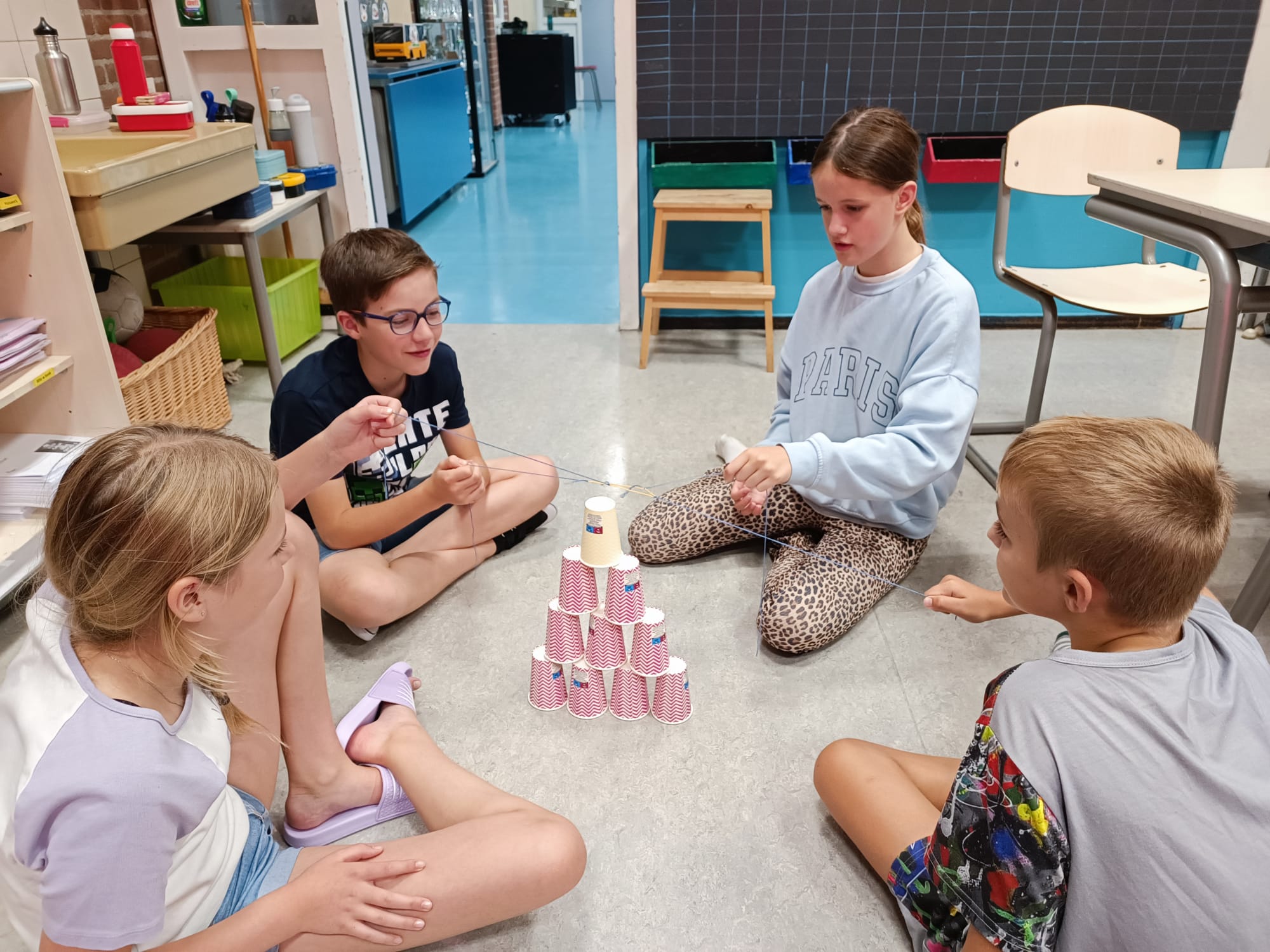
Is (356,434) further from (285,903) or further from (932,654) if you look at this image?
(932,654)

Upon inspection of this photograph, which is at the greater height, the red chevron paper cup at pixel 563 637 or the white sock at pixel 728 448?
the red chevron paper cup at pixel 563 637

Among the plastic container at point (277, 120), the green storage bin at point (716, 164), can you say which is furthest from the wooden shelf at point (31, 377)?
the green storage bin at point (716, 164)

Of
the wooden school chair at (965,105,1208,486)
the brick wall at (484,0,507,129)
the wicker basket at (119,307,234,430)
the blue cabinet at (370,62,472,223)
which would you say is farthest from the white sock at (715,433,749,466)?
the brick wall at (484,0,507,129)

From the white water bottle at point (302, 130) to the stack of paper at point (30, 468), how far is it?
1.49 meters

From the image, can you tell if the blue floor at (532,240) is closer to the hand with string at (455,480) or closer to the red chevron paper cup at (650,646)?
the hand with string at (455,480)

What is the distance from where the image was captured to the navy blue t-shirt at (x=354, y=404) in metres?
1.54

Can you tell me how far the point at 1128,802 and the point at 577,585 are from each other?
85 cm

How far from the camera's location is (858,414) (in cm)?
170

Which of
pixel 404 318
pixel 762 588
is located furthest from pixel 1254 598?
pixel 404 318

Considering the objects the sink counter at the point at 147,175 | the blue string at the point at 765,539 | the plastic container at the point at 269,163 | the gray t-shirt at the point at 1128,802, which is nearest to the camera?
the gray t-shirt at the point at 1128,802

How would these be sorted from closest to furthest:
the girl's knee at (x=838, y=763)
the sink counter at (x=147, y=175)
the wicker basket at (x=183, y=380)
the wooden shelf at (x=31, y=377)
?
1. the girl's knee at (x=838, y=763)
2. the wooden shelf at (x=31, y=377)
3. the sink counter at (x=147, y=175)
4. the wicker basket at (x=183, y=380)

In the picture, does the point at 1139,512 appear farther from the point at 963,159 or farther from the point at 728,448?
the point at 963,159

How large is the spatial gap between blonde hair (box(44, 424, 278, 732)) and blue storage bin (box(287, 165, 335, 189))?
2.53 meters

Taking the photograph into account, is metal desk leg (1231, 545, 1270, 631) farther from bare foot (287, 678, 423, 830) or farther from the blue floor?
the blue floor
